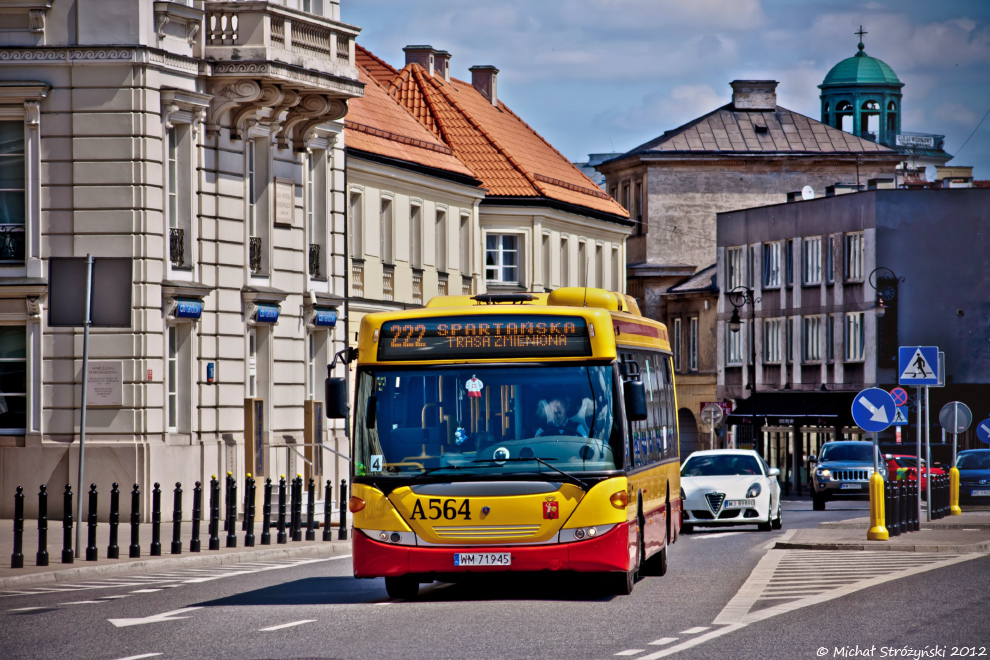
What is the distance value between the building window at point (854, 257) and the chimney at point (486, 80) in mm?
14760

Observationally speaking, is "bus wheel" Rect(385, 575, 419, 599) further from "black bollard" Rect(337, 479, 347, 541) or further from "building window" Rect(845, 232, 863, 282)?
"building window" Rect(845, 232, 863, 282)

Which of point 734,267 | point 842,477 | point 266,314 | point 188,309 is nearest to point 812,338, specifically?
point 734,267

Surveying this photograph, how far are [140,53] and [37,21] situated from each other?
1.83 meters

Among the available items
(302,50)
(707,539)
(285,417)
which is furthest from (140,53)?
(707,539)

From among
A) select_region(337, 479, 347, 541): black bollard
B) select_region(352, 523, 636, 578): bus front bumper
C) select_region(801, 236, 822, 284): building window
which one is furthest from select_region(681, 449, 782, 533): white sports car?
select_region(801, 236, 822, 284): building window

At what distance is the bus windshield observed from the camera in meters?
17.1

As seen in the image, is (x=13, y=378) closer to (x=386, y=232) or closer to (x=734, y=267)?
(x=386, y=232)

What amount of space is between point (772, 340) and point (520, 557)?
62871 mm

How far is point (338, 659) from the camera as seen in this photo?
12.7 meters

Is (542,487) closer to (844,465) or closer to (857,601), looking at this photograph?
(857,601)

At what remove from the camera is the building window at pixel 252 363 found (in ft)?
123

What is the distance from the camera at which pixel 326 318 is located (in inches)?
1587

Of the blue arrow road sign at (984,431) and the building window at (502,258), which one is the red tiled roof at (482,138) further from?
the blue arrow road sign at (984,431)

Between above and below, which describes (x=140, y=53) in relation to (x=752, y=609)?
above
